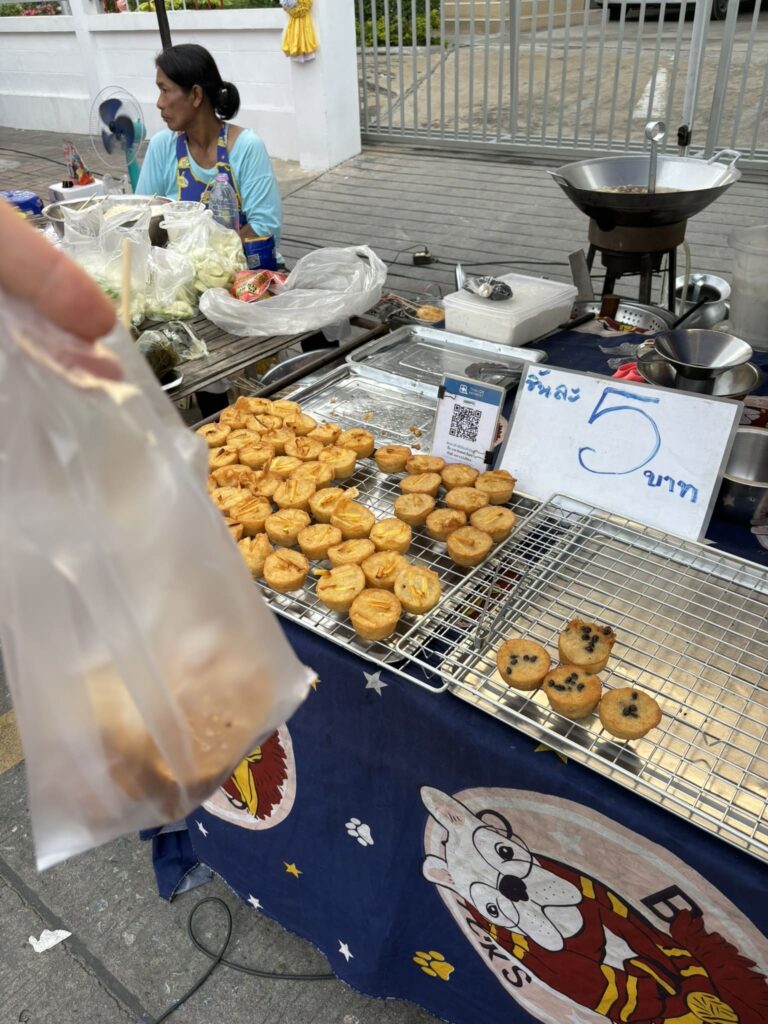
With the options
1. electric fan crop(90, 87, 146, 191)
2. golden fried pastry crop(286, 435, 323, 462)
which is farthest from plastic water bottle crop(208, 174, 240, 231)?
golden fried pastry crop(286, 435, 323, 462)

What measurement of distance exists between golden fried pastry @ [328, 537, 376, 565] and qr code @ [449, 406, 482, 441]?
0.44 metres

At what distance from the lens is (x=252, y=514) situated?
5.97 feet

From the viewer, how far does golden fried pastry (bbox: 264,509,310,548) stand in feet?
5.76

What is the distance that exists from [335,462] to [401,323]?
1.17m

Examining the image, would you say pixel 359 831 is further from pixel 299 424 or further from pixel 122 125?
pixel 122 125

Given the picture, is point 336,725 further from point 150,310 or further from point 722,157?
point 722,157

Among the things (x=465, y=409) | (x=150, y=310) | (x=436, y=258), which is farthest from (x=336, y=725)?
(x=436, y=258)

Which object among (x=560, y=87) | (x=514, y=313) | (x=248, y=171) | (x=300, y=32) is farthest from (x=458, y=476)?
(x=560, y=87)

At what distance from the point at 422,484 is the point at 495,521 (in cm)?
27

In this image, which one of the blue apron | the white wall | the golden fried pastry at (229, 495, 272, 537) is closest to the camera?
the golden fried pastry at (229, 495, 272, 537)

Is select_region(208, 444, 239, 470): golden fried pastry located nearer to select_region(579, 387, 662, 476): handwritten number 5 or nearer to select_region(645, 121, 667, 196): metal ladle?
select_region(579, 387, 662, 476): handwritten number 5

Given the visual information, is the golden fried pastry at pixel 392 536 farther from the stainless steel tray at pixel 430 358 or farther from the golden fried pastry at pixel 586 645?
the stainless steel tray at pixel 430 358

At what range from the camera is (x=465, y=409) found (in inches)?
74.9

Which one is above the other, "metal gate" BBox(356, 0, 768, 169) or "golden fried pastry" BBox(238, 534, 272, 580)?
"metal gate" BBox(356, 0, 768, 169)
